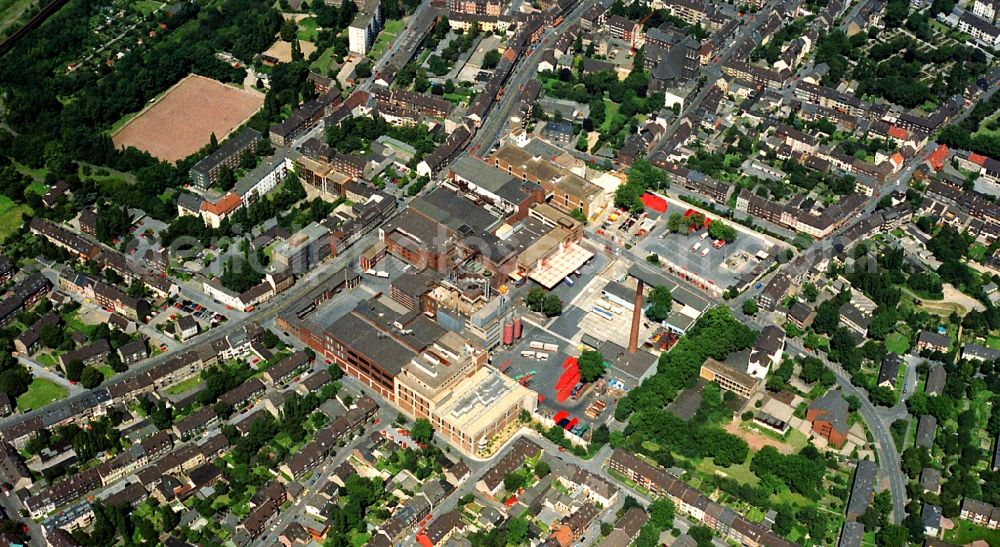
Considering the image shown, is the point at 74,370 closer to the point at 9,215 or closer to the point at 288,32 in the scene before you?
the point at 9,215

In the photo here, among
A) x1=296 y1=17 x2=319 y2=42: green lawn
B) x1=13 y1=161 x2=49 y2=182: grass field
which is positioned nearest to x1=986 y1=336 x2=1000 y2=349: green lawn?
x1=296 y1=17 x2=319 y2=42: green lawn

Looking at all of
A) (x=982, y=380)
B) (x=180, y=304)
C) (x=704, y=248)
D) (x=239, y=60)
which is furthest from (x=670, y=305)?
(x=239, y=60)

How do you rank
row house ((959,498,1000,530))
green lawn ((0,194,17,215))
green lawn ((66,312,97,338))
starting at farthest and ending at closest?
green lawn ((0,194,17,215)), green lawn ((66,312,97,338)), row house ((959,498,1000,530))

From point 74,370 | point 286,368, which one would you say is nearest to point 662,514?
point 286,368

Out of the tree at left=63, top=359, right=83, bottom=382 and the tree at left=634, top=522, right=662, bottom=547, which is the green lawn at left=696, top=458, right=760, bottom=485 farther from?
the tree at left=63, top=359, right=83, bottom=382

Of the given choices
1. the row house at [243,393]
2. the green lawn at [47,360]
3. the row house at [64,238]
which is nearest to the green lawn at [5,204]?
the row house at [64,238]

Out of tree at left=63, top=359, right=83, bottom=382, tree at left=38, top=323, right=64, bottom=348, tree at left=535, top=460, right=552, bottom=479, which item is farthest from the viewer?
tree at left=38, top=323, right=64, bottom=348
